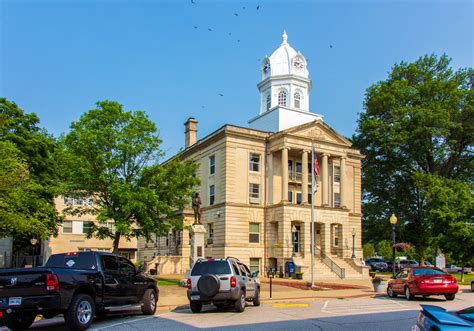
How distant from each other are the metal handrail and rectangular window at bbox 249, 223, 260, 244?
5.67 meters

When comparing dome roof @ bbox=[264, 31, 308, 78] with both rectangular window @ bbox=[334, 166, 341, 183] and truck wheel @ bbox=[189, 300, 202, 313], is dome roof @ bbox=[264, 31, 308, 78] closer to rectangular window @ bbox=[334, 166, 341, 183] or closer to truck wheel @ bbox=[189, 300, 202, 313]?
rectangular window @ bbox=[334, 166, 341, 183]

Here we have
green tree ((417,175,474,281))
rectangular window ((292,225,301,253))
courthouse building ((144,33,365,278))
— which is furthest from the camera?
rectangular window ((292,225,301,253))

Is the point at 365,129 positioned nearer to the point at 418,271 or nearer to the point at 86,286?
the point at 418,271

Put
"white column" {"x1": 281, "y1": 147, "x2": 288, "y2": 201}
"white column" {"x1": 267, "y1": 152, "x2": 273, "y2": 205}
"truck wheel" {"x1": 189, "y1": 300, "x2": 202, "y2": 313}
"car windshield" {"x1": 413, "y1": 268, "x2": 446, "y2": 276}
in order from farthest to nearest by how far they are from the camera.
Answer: "white column" {"x1": 267, "y1": 152, "x2": 273, "y2": 205} → "white column" {"x1": 281, "y1": 147, "x2": 288, "y2": 201} → "car windshield" {"x1": 413, "y1": 268, "x2": 446, "y2": 276} → "truck wheel" {"x1": 189, "y1": 300, "x2": 202, "y2": 313}

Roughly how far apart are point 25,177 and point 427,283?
22.8 metres

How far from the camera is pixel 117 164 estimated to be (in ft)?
90.6

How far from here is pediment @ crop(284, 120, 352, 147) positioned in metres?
45.5

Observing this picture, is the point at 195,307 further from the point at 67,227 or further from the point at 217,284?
the point at 67,227

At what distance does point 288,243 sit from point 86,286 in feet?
105

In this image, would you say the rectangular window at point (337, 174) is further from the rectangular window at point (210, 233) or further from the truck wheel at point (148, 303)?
the truck wheel at point (148, 303)

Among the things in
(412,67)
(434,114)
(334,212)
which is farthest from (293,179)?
(412,67)

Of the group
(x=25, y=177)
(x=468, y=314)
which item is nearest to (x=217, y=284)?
(x=468, y=314)

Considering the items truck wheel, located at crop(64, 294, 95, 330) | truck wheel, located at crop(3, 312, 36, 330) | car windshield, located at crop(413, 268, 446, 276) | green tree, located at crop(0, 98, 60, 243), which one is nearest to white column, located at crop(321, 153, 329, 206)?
green tree, located at crop(0, 98, 60, 243)

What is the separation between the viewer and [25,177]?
28.9m
